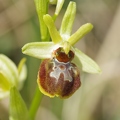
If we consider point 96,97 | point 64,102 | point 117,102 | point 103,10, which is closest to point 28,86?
point 64,102

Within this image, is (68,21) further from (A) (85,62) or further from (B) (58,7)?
(A) (85,62)

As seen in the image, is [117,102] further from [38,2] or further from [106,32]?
[38,2]

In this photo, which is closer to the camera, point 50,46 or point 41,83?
point 41,83

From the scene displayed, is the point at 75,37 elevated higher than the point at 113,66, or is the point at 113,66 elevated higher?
the point at 75,37

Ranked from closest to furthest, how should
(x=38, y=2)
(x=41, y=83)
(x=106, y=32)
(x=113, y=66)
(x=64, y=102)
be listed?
1. (x=41, y=83)
2. (x=38, y=2)
3. (x=64, y=102)
4. (x=113, y=66)
5. (x=106, y=32)

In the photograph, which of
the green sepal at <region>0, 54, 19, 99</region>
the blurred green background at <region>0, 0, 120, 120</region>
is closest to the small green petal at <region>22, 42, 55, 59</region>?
the green sepal at <region>0, 54, 19, 99</region>
